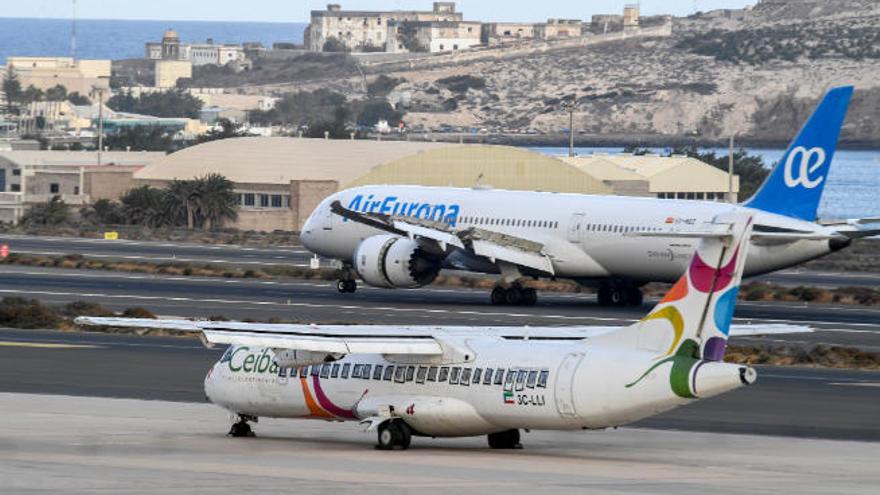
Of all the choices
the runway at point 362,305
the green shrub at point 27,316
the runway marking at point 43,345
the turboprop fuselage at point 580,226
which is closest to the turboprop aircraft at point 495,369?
the runway marking at point 43,345

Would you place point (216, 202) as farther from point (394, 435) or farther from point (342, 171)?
point (394, 435)

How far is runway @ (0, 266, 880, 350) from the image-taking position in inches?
2692

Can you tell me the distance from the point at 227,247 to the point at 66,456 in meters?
82.2

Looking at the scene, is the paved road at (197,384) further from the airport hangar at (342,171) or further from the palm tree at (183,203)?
the palm tree at (183,203)

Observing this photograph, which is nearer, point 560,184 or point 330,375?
point 330,375

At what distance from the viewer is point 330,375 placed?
38.7m

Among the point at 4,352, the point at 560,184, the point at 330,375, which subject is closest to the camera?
the point at 330,375

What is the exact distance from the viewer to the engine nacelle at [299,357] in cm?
3762

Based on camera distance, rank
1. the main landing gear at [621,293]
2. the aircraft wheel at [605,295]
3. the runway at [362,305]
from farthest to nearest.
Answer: the aircraft wheel at [605,295]
the main landing gear at [621,293]
the runway at [362,305]

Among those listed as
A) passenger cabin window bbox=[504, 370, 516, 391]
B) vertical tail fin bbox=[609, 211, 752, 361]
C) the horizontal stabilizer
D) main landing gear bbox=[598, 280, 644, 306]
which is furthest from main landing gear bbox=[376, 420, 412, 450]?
main landing gear bbox=[598, 280, 644, 306]

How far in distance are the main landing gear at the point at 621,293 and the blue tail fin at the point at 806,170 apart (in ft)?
26.0

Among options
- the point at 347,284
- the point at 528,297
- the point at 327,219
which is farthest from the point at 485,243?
the point at 327,219

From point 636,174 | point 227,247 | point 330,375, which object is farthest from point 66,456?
point 636,174

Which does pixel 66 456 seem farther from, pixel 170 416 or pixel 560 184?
pixel 560 184
